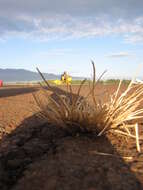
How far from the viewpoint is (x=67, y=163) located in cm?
163

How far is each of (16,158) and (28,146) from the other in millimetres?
240

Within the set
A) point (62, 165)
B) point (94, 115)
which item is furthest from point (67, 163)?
point (94, 115)

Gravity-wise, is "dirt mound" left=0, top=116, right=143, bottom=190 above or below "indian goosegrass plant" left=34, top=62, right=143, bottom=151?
below

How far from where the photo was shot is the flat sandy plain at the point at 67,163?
136 centimetres

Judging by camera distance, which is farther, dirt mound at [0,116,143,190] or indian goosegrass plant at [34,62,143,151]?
indian goosegrass plant at [34,62,143,151]

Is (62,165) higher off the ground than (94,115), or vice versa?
(94,115)

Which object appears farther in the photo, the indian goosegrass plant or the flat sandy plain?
the indian goosegrass plant

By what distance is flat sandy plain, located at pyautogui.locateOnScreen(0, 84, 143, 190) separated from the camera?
1365mm

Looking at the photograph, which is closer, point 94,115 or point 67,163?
point 67,163

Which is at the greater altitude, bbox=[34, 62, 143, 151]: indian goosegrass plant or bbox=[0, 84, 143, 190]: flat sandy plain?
bbox=[34, 62, 143, 151]: indian goosegrass plant

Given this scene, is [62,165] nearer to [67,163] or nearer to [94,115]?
[67,163]

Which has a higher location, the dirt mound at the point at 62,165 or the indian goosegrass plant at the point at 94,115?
the indian goosegrass plant at the point at 94,115

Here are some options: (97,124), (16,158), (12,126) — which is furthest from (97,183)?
(12,126)

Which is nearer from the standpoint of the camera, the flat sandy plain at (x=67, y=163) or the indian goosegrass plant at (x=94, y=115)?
the flat sandy plain at (x=67, y=163)
